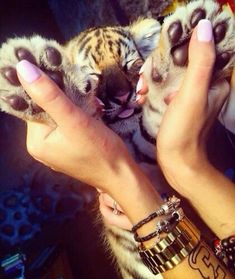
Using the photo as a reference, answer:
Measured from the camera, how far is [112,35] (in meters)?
1.37

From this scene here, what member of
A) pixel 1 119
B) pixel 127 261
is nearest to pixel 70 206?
pixel 1 119

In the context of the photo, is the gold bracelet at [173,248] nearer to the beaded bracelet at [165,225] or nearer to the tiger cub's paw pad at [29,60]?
the beaded bracelet at [165,225]

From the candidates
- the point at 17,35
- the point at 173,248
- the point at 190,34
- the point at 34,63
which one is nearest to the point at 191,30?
the point at 190,34

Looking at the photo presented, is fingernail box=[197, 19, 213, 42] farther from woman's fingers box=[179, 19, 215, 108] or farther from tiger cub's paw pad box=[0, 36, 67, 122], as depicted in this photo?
tiger cub's paw pad box=[0, 36, 67, 122]

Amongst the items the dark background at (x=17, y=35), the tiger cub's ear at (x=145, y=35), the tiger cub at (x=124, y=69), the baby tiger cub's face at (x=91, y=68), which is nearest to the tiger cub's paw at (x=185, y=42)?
the tiger cub at (x=124, y=69)

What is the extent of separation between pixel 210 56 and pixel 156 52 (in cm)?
16

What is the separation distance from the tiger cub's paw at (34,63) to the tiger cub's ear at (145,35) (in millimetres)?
579

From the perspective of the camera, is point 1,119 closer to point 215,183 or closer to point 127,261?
point 127,261

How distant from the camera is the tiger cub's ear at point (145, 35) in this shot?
1.34 meters

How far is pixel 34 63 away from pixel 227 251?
513 millimetres

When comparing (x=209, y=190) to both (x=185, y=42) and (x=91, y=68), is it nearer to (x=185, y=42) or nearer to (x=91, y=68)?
(x=185, y=42)

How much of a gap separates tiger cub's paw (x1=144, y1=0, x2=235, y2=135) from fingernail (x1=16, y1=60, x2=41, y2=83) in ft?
0.88

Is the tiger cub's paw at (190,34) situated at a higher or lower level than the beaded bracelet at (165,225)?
higher

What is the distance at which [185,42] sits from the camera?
32.0 inches
